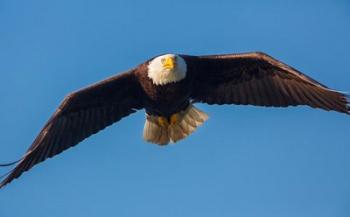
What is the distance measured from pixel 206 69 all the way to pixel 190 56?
262 mm

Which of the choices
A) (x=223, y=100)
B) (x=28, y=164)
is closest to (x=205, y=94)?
(x=223, y=100)

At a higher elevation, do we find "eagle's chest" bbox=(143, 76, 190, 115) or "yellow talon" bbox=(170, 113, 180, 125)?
"yellow talon" bbox=(170, 113, 180, 125)

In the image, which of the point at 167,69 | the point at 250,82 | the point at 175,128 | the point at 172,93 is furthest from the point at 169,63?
the point at 175,128

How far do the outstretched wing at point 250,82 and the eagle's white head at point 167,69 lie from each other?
183 millimetres

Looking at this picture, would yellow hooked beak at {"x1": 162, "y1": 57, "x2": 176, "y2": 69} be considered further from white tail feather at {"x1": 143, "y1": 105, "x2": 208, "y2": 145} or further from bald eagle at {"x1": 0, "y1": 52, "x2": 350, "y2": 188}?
white tail feather at {"x1": 143, "y1": 105, "x2": 208, "y2": 145}

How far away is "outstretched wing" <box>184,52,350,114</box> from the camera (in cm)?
1030

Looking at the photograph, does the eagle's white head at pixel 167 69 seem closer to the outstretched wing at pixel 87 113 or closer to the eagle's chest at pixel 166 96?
the eagle's chest at pixel 166 96

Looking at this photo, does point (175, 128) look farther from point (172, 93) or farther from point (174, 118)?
point (172, 93)

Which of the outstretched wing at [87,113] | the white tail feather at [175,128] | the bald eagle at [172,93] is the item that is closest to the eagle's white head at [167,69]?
the bald eagle at [172,93]

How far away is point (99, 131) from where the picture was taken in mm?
10836

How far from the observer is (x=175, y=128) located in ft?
36.4

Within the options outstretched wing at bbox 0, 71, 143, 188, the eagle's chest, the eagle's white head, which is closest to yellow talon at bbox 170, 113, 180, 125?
the eagle's chest

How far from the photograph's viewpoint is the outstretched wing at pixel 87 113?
10586 mm

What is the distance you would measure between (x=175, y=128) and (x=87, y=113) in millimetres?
997
